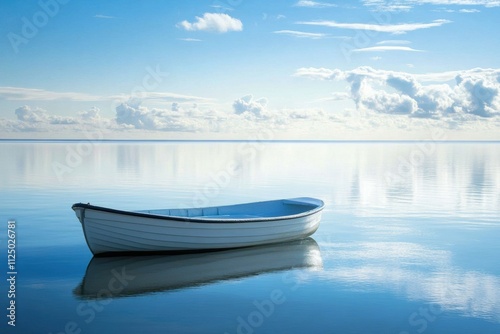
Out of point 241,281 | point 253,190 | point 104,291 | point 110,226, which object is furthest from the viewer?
point 253,190

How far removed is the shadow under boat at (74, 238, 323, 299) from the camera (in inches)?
588

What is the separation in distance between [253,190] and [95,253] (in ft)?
74.7

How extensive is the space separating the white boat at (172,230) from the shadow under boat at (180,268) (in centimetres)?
37

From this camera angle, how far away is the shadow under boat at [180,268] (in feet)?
49.0

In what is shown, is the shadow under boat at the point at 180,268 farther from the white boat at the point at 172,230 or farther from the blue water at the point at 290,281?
the white boat at the point at 172,230

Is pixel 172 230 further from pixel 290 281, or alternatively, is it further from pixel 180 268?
pixel 290 281

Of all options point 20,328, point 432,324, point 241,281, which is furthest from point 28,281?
point 432,324

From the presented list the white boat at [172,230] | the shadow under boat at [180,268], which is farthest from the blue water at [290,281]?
the white boat at [172,230]

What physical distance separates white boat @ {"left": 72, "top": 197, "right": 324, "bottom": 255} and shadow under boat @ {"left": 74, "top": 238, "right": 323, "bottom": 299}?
365mm

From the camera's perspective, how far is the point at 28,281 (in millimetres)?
15320

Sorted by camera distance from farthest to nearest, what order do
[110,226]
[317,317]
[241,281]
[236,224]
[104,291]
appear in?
[236,224] < [110,226] < [241,281] < [104,291] < [317,317]

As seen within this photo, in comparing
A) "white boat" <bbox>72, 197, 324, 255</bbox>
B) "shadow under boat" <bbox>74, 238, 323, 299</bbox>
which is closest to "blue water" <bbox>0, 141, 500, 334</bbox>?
"shadow under boat" <bbox>74, 238, 323, 299</bbox>

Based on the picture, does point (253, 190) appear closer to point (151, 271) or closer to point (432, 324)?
point (151, 271)

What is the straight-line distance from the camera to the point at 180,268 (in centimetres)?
1689
